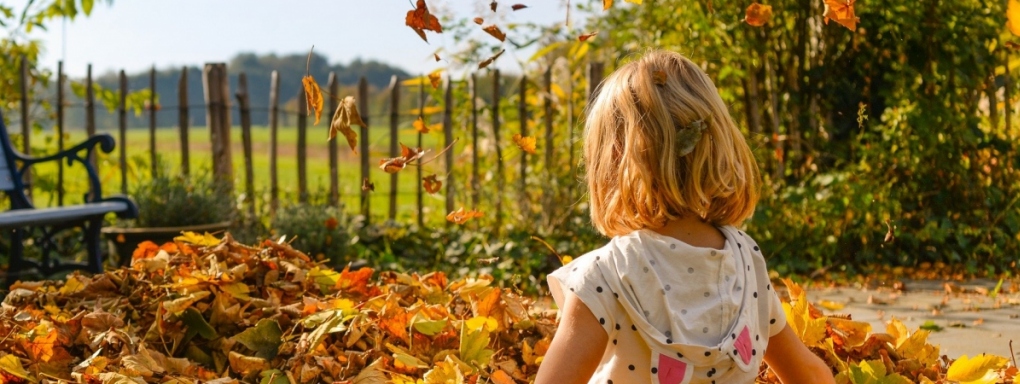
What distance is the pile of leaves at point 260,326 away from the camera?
1.95 meters

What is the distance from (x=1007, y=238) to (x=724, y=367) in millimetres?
3881

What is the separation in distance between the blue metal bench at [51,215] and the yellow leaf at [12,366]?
1.65 m

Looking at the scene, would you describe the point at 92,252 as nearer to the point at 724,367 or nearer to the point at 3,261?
the point at 3,261

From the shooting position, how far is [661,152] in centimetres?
143

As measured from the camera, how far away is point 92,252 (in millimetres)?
3875

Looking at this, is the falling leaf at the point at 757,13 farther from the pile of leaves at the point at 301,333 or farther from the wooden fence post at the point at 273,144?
the wooden fence post at the point at 273,144

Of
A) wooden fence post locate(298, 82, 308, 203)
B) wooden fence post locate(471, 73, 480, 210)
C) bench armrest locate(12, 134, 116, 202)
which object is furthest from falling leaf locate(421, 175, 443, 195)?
wooden fence post locate(298, 82, 308, 203)

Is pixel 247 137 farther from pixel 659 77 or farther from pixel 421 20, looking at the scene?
pixel 659 77

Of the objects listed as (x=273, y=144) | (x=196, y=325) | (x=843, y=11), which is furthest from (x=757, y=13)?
(x=273, y=144)

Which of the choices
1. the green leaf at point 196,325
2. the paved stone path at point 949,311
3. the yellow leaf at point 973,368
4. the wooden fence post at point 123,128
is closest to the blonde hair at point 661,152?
the yellow leaf at point 973,368

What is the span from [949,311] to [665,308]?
Result: 2.53m

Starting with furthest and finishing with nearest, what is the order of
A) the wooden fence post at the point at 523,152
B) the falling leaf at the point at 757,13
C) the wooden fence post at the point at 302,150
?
the wooden fence post at the point at 302,150 < the wooden fence post at the point at 523,152 < the falling leaf at the point at 757,13

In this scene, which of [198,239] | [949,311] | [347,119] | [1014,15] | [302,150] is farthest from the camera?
[302,150]

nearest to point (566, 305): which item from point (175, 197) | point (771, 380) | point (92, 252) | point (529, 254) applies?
point (771, 380)
